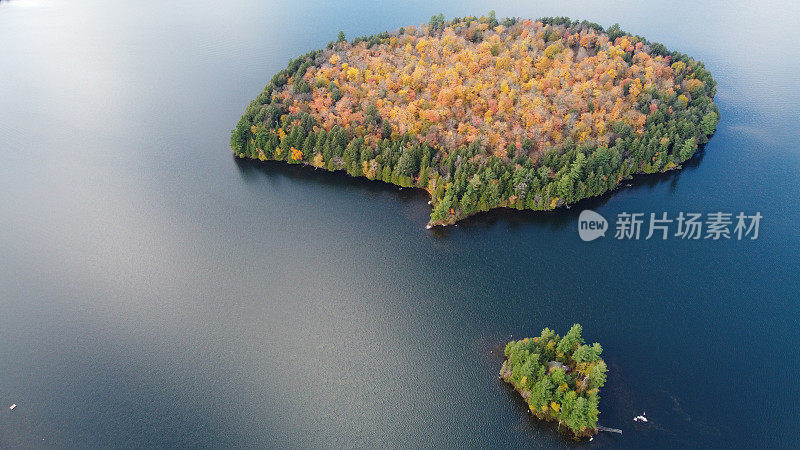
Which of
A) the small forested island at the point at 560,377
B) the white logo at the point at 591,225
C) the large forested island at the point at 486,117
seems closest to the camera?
the small forested island at the point at 560,377

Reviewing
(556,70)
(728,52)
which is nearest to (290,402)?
(556,70)

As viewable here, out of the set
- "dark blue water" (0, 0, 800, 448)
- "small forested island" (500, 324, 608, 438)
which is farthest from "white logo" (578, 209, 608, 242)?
Answer: "small forested island" (500, 324, 608, 438)

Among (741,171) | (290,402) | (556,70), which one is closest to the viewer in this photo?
(290,402)

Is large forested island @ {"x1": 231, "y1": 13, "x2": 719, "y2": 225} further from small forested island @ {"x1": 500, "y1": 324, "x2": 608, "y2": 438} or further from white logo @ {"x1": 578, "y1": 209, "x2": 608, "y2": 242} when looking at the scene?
small forested island @ {"x1": 500, "y1": 324, "x2": 608, "y2": 438}

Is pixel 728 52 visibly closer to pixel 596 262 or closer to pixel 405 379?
pixel 596 262

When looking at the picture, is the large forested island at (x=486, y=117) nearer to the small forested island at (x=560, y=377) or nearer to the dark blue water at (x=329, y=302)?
the dark blue water at (x=329, y=302)

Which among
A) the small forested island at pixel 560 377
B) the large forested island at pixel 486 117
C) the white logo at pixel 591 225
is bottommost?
the small forested island at pixel 560 377

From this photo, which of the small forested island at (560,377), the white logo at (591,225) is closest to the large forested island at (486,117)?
the white logo at (591,225)
